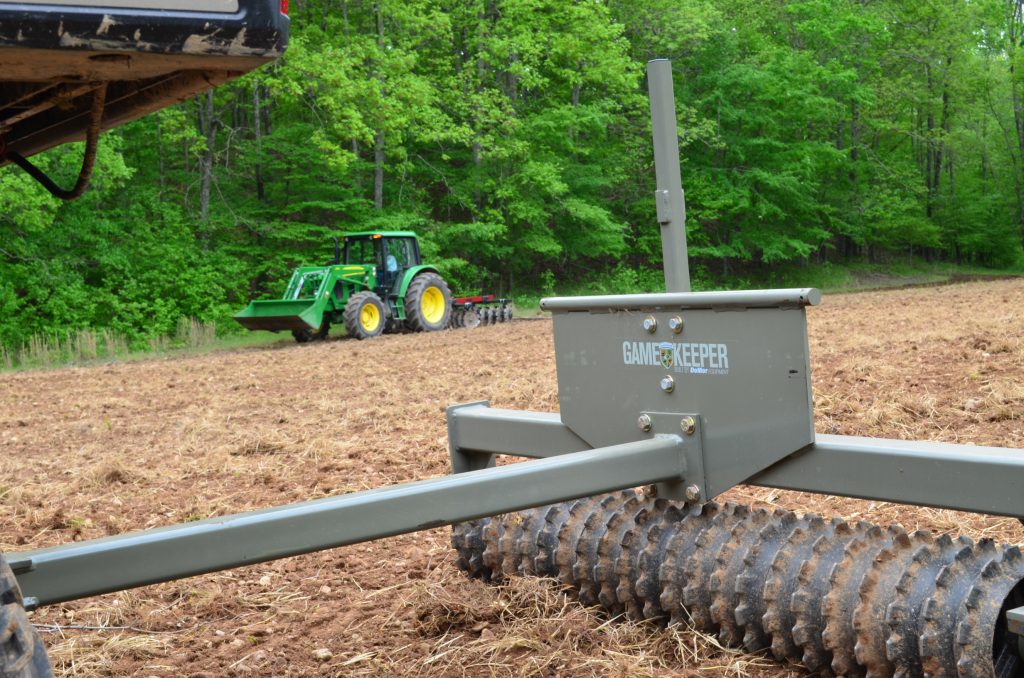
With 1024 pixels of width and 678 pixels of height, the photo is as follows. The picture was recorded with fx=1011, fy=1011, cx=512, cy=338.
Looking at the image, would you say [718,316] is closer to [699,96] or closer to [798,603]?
[798,603]

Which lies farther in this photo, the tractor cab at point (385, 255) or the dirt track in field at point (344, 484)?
the tractor cab at point (385, 255)

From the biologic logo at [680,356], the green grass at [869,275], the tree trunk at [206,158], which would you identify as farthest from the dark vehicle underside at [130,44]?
the green grass at [869,275]

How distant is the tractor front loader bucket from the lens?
16141 millimetres

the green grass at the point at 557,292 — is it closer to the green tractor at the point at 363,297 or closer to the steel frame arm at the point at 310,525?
the green tractor at the point at 363,297

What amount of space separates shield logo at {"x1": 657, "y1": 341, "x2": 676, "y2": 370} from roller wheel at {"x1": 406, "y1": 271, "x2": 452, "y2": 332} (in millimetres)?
15175

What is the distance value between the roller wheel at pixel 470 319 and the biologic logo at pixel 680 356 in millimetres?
16719

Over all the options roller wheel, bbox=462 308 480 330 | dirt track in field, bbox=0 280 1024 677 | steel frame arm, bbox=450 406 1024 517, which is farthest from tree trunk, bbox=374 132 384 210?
steel frame arm, bbox=450 406 1024 517

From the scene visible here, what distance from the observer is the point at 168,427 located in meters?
7.71

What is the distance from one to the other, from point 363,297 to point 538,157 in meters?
13.6

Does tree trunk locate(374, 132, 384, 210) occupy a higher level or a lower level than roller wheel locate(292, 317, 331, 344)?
higher

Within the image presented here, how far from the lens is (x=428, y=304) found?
1884 centimetres

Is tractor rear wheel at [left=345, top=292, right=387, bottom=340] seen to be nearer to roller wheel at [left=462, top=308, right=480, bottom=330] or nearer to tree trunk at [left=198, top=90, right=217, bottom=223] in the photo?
roller wheel at [left=462, top=308, right=480, bottom=330]

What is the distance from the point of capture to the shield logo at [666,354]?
9.21 feet

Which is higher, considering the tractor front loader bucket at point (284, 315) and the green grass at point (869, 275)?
the tractor front loader bucket at point (284, 315)
